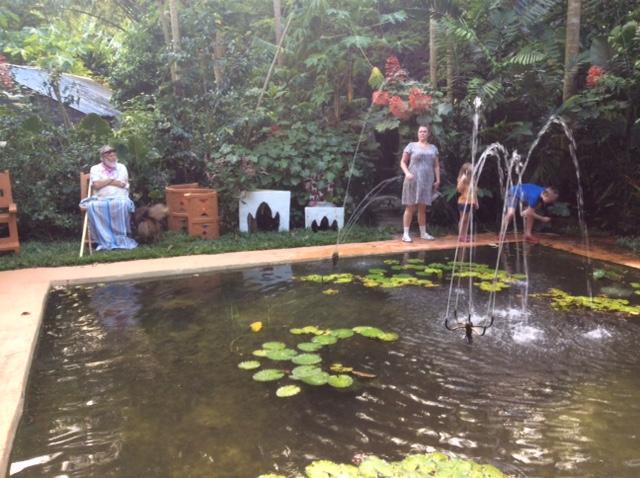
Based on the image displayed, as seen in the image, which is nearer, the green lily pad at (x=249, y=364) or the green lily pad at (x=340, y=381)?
the green lily pad at (x=340, y=381)

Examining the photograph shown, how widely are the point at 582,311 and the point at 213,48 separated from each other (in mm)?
7056

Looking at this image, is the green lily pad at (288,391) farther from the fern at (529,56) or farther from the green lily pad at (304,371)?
the fern at (529,56)

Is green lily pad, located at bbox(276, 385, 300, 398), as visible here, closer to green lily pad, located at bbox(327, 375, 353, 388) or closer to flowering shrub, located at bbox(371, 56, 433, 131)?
green lily pad, located at bbox(327, 375, 353, 388)

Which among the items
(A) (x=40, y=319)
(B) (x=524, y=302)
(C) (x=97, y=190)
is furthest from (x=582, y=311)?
(C) (x=97, y=190)

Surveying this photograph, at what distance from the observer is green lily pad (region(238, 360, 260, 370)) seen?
330cm

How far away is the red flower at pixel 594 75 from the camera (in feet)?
22.9

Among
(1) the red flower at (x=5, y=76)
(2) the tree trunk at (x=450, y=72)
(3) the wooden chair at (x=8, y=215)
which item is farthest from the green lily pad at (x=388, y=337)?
(1) the red flower at (x=5, y=76)

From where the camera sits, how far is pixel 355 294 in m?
4.92

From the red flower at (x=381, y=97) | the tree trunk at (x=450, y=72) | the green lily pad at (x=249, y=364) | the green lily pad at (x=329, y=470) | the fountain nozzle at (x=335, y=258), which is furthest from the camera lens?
the tree trunk at (x=450, y=72)

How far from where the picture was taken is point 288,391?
297cm

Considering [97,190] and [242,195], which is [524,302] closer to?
[242,195]

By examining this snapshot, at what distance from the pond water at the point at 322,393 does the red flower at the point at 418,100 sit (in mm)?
3829

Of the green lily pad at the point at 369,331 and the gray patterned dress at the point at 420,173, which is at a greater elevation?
the gray patterned dress at the point at 420,173

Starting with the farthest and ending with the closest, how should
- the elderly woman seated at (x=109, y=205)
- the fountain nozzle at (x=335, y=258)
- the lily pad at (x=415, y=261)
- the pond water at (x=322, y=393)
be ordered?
1. the elderly woman seated at (x=109, y=205)
2. the lily pad at (x=415, y=261)
3. the fountain nozzle at (x=335, y=258)
4. the pond water at (x=322, y=393)
